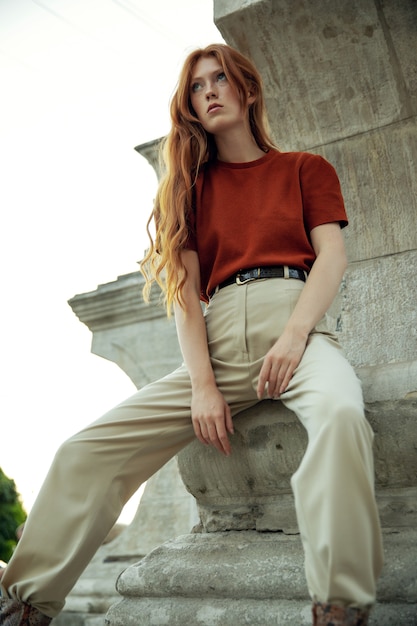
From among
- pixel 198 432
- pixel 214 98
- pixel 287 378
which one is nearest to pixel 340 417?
pixel 287 378

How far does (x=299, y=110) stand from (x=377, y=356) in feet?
2.88

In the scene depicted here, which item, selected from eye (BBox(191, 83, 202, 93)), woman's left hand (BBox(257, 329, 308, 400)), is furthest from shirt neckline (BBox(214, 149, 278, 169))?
woman's left hand (BBox(257, 329, 308, 400))

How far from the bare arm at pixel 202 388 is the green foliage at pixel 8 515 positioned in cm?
1858

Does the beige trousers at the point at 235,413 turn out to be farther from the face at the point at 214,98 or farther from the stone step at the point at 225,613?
the face at the point at 214,98

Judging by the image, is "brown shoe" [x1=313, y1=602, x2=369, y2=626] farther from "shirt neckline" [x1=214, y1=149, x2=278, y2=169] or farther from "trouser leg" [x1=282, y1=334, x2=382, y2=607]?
"shirt neckline" [x1=214, y1=149, x2=278, y2=169]

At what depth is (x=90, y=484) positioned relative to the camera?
1.97m

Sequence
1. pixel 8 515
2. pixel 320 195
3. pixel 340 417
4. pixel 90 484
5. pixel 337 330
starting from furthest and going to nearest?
pixel 8 515 → pixel 337 330 → pixel 320 195 → pixel 90 484 → pixel 340 417

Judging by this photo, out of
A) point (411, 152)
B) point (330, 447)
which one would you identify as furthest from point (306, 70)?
point (330, 447)

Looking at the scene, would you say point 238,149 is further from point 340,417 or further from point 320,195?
point 340,417

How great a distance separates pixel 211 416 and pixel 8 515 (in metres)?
19.0

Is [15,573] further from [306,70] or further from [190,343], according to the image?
[306,70]

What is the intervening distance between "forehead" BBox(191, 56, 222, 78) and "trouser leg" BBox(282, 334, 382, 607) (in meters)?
1.10

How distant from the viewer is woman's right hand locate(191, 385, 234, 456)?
202 cm

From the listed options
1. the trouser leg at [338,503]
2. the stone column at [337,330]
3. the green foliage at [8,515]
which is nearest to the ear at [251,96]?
the stone column at [337,330]
